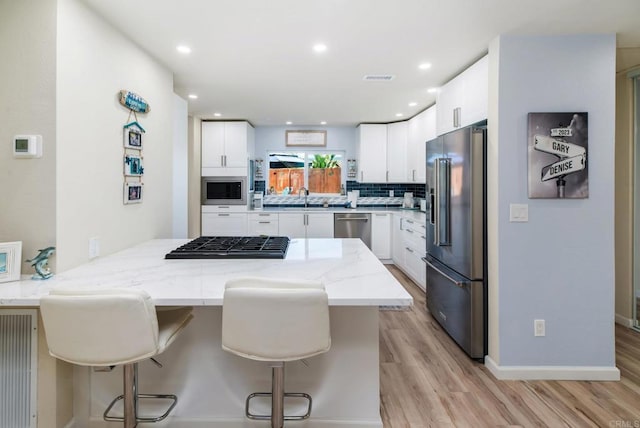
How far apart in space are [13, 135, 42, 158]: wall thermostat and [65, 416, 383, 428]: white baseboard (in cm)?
147

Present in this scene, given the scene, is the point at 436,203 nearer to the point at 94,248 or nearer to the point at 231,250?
the point at 231,250

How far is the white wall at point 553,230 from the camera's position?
2.53m

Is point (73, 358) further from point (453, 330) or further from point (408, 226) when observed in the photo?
point (408, 226)

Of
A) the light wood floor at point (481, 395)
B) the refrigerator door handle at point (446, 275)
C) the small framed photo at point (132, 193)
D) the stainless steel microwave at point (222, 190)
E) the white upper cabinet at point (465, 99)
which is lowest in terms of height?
the light wood floor at point (481, 395)

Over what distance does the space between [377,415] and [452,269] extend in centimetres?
154

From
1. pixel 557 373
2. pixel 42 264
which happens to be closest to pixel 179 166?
pixel 42 264

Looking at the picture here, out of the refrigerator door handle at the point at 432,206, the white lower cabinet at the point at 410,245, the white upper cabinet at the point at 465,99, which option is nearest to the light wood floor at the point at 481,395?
the refrigerator door handle at the point at 432,206

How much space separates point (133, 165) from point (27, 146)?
82cm

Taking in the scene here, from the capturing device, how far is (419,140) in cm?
536

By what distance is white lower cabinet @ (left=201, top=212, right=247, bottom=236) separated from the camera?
5.89 meters

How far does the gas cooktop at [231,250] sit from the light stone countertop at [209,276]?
0.06 metres

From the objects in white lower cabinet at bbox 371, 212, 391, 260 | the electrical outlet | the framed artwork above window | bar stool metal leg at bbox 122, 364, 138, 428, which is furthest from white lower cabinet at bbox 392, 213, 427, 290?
bar stool metal leg at bbox 122, 364, 138, 428

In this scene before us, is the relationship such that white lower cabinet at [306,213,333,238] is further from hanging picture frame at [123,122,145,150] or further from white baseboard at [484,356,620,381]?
white baseboard at [484,356,620,381]

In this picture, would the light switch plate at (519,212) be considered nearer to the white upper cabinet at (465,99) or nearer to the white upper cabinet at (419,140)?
the white upper cabinet at (465,99)
